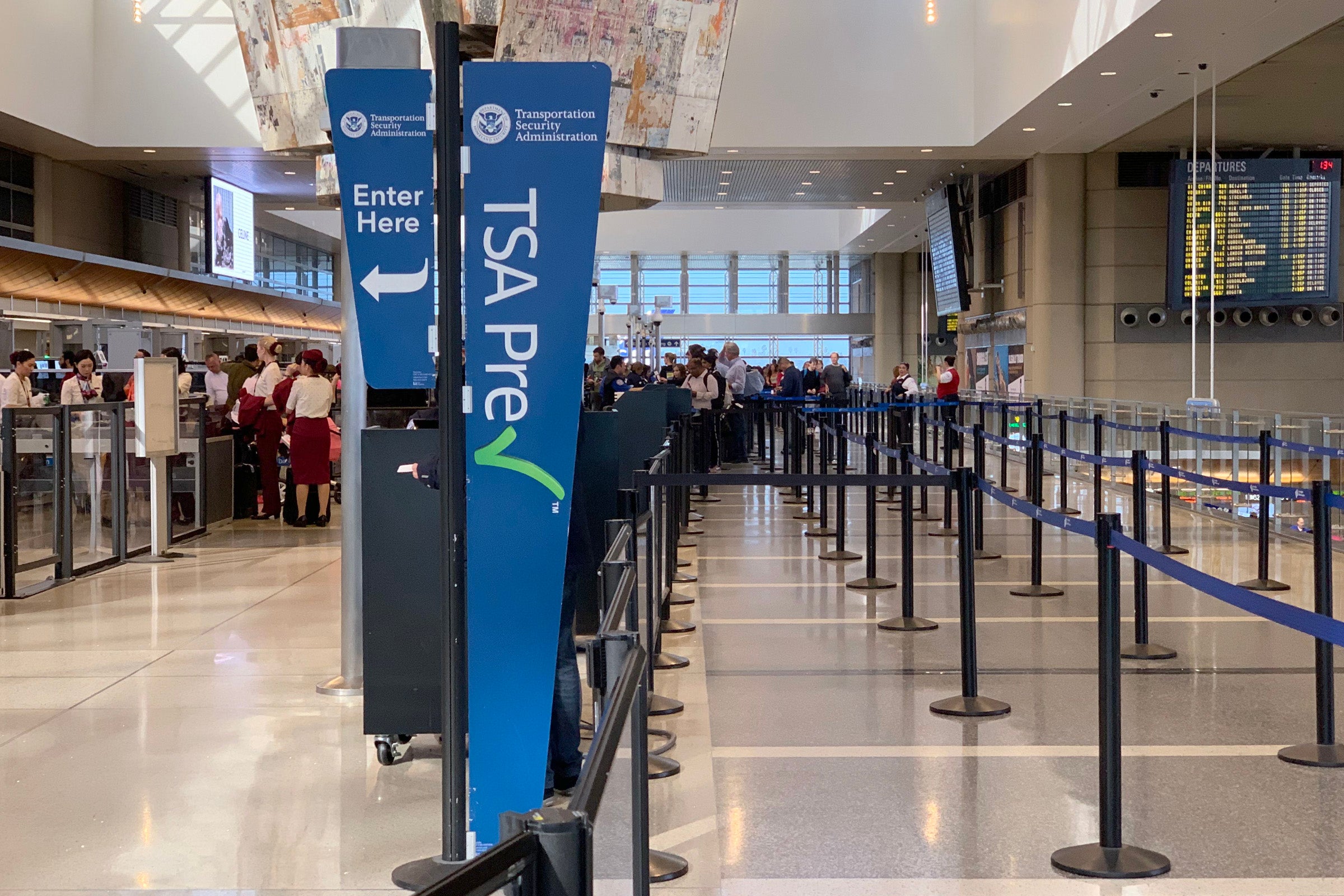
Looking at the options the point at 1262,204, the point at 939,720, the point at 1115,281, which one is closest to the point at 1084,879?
the point at 939,720

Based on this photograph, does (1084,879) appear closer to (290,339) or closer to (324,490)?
(324,490)

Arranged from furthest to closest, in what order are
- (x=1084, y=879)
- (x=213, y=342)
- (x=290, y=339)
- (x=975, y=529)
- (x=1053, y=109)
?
(x=290, y=339)
(x=213, y=342)
(x=1053, y=109)
(x=975, y=529)
(x=1084, y=879)

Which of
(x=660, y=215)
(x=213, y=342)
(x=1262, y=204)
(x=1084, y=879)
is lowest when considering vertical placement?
(x=1084, y=879)

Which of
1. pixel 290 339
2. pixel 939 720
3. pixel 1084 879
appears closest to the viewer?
pixel 1084 879

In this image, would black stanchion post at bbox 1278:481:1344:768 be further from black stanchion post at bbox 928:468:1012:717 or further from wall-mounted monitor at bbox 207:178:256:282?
wall-mounted monitor at bbox 207:178:256:282

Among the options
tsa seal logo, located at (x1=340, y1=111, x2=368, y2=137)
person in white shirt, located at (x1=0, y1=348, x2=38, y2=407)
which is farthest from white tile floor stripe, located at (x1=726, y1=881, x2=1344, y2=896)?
person in white shirt, located at (x1=0, y1=348, x2=38, y2=407)

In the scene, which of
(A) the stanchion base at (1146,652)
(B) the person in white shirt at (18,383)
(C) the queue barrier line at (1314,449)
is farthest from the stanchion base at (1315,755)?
(B) the person in white shirt at (18,383)

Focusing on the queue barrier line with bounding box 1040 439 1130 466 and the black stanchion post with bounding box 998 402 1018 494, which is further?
the black stanchion post with bounding box 998 402 1018 494

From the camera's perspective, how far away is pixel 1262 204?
21641 millimetres

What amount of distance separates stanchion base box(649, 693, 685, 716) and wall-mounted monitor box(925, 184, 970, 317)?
24254 mm

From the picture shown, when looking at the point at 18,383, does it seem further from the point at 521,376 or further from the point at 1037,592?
the point at 521,376

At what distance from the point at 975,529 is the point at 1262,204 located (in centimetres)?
1290

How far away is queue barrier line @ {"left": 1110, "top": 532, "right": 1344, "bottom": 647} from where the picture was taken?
3.68 meters

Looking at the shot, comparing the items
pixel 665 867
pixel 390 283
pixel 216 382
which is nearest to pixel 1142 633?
pixel 665 867
